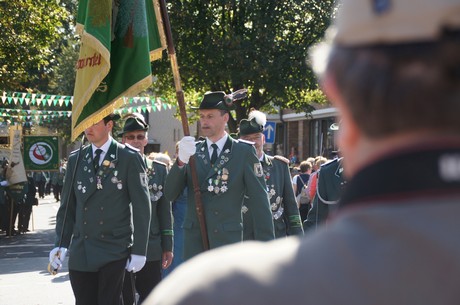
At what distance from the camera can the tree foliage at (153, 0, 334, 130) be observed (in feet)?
72.7

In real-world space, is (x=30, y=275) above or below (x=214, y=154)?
below

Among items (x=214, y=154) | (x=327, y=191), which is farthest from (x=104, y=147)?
(x=327, y=191)

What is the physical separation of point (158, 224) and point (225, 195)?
73.7 inches

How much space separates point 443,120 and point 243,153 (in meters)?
5.34

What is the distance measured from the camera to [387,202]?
3.71 feet

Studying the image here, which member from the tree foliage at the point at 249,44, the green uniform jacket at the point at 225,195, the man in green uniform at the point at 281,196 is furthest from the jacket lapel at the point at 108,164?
the tree foliage at the point at 249,44

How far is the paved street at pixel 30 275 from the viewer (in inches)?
416

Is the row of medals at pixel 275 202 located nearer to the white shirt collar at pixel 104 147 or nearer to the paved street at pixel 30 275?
the white shirt collar at pixel 104 147

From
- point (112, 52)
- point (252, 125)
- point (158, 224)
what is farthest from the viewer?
point (252, 125)

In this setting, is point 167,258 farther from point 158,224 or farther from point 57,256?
point 57,256

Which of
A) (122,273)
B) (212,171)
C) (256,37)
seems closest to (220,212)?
(212,171)

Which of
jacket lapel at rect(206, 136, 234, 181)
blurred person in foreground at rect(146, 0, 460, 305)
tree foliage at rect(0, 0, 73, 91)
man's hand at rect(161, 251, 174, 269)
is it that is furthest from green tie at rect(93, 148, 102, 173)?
tree foliage at rect(0, 0, 73, 91)

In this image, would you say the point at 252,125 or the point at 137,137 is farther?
the point at 252,125

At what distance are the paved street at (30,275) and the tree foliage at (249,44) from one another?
20.6 ft
